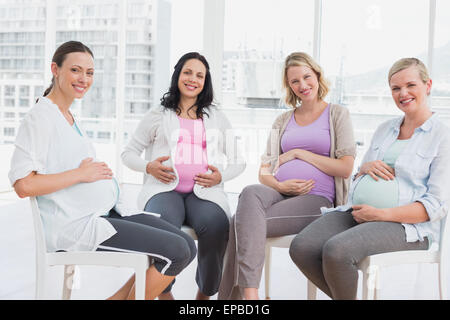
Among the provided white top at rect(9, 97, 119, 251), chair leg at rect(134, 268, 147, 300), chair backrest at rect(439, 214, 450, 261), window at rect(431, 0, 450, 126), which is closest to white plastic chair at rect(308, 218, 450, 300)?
chair backrest at rect(439, 214, 450, 261)

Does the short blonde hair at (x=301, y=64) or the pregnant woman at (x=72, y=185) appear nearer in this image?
the pregnant woman at (x=72, y=185)

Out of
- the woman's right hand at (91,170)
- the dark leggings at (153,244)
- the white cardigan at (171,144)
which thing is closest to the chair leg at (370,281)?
the dark leggings at (153,244)

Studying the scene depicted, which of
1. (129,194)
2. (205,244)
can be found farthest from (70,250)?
(129,194)

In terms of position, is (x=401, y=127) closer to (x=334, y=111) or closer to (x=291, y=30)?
(x=334, y=111)

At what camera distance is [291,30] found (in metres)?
5.01

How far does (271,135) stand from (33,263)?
62.2 inches

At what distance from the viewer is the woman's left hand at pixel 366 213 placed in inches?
63.5

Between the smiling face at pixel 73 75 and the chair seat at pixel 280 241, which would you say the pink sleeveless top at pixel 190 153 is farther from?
the smiling face at pixel 73 75

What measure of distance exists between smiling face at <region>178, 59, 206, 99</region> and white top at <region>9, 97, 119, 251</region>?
2.29 ft

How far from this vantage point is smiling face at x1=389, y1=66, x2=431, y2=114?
5.57ft

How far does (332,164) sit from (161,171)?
0.73 m

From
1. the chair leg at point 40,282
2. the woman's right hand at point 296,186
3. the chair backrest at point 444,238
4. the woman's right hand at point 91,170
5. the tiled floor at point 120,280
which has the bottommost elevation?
the tiled floor at point 120,280

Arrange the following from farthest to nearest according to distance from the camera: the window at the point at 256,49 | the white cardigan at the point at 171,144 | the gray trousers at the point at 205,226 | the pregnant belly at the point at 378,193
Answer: the window at the point at 256,49 < the white cardigan at the point at 171,144 < the gray trousers at the point at 205,226 < the pregnant belly at the point at 378,193

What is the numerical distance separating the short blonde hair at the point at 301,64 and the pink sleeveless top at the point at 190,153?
0.45 meters
